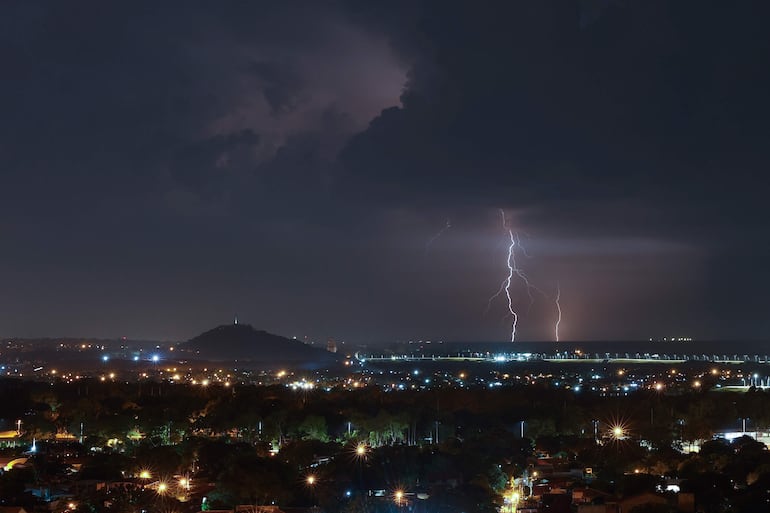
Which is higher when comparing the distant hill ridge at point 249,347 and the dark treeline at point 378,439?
the distant hill ridge at point 249,347

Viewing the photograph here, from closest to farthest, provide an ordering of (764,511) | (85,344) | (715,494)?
(764,511) → (715,494) → (85,344)

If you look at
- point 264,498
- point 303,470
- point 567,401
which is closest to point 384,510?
point 264,498

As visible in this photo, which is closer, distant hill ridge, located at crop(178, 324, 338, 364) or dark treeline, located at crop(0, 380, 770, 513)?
dark treeline, located at crop(0, 380, 770, 513)

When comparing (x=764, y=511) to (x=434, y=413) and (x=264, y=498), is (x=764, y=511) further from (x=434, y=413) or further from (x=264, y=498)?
(x=434, y=413)

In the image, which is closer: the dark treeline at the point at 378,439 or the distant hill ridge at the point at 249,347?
the dark treeline at the point at 378,439

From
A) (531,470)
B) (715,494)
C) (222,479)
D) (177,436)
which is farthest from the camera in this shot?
(177,436)

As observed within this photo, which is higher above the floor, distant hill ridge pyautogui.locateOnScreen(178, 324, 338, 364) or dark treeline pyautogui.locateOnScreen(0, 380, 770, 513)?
distant hill ridge pyautogui.locateOnScreen(178, 324, 338, 364)

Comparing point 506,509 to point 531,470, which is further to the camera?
point 531,470

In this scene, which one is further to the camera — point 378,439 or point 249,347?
point 249,347
